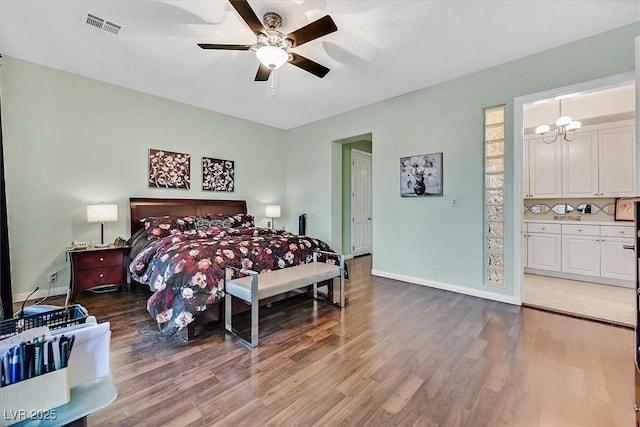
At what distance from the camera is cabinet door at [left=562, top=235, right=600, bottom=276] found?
3990 mm

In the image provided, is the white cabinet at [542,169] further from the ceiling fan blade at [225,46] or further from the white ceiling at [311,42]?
the ceiling fan blade at [225,46]

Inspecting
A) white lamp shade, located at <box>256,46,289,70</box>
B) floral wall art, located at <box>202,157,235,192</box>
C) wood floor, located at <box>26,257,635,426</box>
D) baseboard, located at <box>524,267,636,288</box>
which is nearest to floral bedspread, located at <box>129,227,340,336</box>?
wood floor, located at <box>26,257,635,426</box>

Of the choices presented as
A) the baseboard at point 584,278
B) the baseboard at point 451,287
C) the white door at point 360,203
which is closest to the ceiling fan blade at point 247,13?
the baseboard at point 451,287

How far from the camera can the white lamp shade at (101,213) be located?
3498 mm

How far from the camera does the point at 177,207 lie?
4.51 metres

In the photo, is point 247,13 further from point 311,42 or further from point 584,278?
point 584,278

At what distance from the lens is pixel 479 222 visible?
352cm

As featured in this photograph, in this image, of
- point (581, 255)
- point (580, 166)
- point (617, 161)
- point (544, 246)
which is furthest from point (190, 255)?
point (617, 161)

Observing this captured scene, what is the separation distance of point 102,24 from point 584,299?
6.02 metres

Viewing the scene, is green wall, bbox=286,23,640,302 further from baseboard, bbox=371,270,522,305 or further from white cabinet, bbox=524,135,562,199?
white cabinet, bbox=524,135,562,199

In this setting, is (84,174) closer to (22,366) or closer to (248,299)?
(248,299)

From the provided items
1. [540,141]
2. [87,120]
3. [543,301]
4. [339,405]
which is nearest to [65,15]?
[87,120]

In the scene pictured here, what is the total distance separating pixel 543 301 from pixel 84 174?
6.08 m

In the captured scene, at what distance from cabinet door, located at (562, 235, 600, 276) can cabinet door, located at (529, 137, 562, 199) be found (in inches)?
29.8
